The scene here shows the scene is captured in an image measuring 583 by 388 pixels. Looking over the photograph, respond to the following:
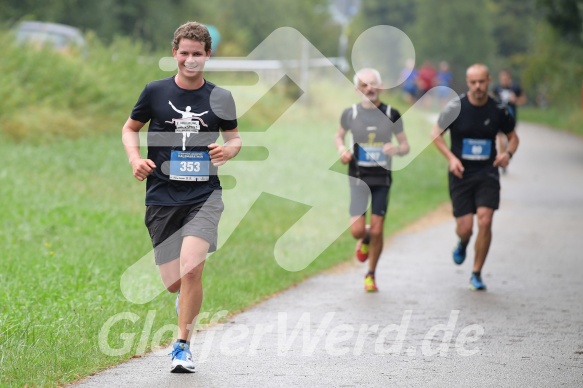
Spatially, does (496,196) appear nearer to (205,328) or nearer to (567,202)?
(205,328)

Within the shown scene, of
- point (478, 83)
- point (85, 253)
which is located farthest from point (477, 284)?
point (85, 253)

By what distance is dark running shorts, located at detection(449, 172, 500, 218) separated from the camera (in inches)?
432

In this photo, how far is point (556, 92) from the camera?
42.5 m

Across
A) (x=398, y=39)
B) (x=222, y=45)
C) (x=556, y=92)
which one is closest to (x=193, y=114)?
(x=222, y=45)

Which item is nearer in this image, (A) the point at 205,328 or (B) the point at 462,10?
(A) the point at 205,328

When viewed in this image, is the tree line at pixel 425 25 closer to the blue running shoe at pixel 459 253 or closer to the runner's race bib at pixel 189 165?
the blue running shoe at pixel 459 253

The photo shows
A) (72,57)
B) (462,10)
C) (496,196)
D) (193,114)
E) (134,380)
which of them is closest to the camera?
(134,380)

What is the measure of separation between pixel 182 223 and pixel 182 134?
1.93 feet

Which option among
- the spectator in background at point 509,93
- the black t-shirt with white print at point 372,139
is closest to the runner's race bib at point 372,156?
the black t-shirt with white print at point 372,139

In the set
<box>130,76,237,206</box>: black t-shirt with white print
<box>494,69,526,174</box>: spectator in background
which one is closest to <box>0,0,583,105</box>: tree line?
<box>494,69,526,174</box>: spectator in background

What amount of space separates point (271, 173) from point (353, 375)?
14072mm

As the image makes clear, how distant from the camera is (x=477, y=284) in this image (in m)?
11.0

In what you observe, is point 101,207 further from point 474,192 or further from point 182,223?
point 182,223

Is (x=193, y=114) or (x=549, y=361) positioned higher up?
(x=193, y=114)
